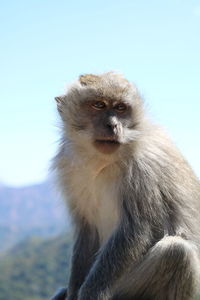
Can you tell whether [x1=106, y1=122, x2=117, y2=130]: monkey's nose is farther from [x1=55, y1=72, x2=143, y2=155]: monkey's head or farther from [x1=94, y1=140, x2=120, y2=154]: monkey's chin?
[x1=94, y1=140, x2=120, y2=154]: monkey's chin

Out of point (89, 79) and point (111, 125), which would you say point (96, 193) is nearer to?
point (111, 125)

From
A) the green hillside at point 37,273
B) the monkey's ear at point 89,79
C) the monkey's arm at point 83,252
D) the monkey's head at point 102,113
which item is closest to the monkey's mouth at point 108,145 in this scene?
the monkey's head at point 102,113

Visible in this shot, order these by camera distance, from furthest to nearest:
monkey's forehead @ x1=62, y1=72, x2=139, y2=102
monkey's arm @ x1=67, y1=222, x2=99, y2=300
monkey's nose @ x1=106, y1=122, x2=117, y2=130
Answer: monkey's arm @ x1=67, y1=222, x2=99, y2=300 → monkey's forehead @ x1=62, y1=72, x2=139, y2=102 → monkey's nose @ x1=106, y1=122, x2=117, y2=130

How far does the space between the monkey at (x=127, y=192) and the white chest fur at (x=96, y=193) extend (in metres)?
0.01

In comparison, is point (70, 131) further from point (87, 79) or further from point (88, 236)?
point (88, 236)

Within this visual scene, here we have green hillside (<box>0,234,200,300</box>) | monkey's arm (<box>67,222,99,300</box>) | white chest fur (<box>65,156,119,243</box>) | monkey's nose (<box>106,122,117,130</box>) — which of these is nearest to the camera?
monkey's nose (<box>106,122,117,130</box>)

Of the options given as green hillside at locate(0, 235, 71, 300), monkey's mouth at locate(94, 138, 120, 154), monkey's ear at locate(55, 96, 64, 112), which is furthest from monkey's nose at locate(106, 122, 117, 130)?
green hillside at locate(0, 235, 71, 300)

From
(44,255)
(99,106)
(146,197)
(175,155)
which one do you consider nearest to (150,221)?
(146,197)

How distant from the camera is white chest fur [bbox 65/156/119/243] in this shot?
21.1 feet

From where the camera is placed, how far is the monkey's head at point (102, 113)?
20.2ft

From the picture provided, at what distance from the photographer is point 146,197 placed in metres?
6.27

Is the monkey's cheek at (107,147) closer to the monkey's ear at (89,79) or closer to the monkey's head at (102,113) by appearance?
the monkey's head at (102,113)

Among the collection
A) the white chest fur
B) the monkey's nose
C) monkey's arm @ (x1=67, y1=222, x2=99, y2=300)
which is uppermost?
the monkey's nose

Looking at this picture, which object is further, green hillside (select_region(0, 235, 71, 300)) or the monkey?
green hillside (select_region(0, 235, 71, 300))
